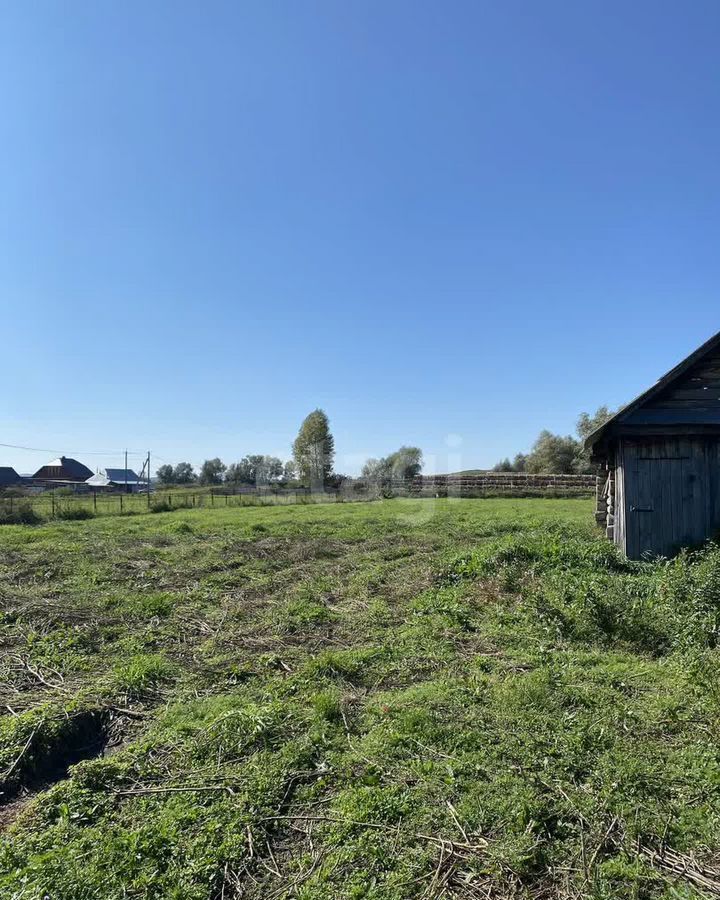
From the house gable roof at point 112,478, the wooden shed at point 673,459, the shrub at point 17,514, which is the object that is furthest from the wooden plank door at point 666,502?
the house gable roof at point 112,478

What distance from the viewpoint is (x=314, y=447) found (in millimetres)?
54219

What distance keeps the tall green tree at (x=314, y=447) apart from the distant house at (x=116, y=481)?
23.8 metres

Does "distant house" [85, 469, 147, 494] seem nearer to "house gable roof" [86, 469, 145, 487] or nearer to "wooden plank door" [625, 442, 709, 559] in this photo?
"house gable roof" [86, 469, 145, 487]

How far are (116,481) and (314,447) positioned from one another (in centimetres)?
3565

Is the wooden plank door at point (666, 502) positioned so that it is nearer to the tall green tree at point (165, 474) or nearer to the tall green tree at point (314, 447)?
the tall green tree at point (314, 447)

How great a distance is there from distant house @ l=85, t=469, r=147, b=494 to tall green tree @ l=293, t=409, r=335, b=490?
2376 centimetres

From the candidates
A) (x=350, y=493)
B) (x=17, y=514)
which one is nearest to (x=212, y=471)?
(x=350, y=493)

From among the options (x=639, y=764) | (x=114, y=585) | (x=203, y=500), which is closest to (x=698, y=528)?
(x=639, y=764)

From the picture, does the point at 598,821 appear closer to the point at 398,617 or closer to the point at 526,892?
the point at 526,892

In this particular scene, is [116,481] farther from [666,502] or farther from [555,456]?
[666,502]

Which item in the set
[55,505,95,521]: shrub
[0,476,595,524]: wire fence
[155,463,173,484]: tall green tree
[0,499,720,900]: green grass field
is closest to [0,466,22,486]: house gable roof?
[155,463,173,484]: tall green tree

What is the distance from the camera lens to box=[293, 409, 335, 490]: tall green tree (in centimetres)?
5344

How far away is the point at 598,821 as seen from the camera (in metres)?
2.88

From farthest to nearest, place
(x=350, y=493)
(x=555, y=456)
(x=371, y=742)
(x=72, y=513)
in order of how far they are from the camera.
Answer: (x=555, y=456), (x=350, y=493), (x=72, y=513), (x=371, y=742)
